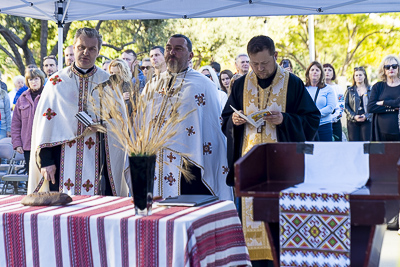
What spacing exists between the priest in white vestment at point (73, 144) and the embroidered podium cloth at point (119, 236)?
1426 mm

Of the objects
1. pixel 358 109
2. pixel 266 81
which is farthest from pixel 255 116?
pixel 358 109

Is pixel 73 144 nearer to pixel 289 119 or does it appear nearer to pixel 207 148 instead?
pixel 207 148

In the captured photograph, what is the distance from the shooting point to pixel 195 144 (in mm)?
5547

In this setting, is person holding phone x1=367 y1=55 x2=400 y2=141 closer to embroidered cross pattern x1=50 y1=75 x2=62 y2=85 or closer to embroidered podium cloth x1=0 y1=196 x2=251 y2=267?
embroidered cross pattern x1=50 y1=75 x2=62 y2=85

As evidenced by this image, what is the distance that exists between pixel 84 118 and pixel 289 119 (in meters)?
1.56

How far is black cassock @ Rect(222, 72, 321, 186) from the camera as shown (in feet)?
16.5

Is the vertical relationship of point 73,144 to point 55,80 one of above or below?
below

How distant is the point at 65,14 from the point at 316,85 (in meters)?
3.51

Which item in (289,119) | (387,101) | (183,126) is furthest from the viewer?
(387,101)

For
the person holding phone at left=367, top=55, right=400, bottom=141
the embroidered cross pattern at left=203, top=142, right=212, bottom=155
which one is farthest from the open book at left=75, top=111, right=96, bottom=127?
the person holding phone at left=367, top=55, right=400, bottom=141

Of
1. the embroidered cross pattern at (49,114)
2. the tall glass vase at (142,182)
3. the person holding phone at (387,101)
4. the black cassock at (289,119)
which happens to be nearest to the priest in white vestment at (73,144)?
the embroidered cross pattern at (49,114)

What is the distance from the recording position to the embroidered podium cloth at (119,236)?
3371mm

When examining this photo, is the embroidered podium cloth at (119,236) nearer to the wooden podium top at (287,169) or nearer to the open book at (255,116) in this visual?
the wooden podium top at (287,169)

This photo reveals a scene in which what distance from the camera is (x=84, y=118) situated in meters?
5.07
